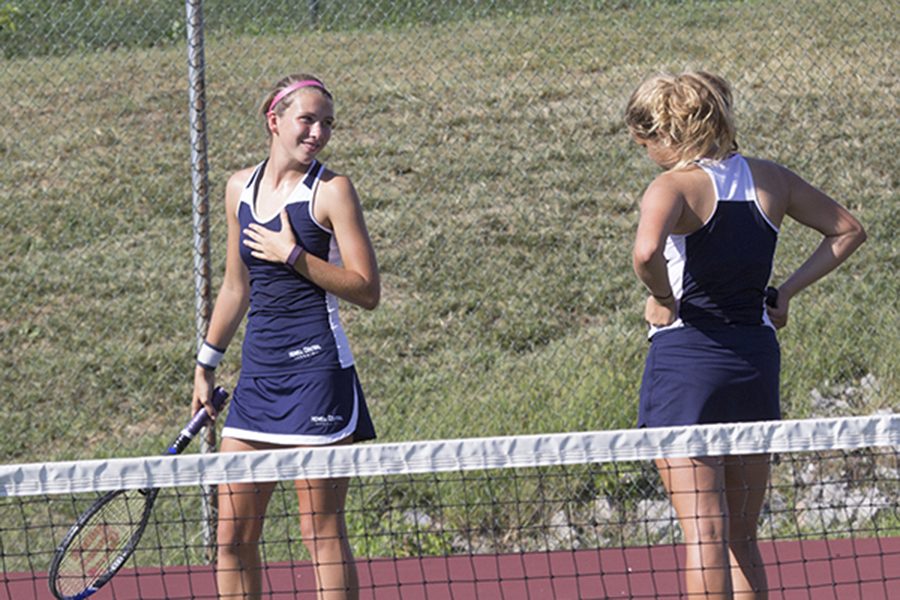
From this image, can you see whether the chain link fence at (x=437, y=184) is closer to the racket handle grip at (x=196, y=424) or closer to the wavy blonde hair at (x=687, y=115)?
the racket handle grip at (x=196, y=424)

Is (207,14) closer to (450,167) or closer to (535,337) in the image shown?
(450,167)

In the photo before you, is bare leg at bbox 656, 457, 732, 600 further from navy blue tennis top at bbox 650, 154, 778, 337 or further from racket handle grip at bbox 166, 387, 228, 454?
racket handle grip at bbox 166, 387, 228, 454

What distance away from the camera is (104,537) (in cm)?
445

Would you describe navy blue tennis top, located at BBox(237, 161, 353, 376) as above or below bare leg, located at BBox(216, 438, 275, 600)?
above

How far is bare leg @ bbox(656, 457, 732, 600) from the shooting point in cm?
338

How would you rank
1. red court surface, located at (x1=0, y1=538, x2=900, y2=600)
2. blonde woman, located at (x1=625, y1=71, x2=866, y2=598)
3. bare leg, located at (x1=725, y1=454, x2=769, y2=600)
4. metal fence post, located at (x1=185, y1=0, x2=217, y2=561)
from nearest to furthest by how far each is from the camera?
1. blonde woman, located at (x1=625, y1=71, x2=866, y2=598)
2. bare leg, located at (x1=725, y1=454, x2=769, y2=600)
3. red court surface, located at (x1=0, y1=538, x2=900, y2=600)
4. metal fence post, located at (x1=185, y1=0, x2=217, y2=561)

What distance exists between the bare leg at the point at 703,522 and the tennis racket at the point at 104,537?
1.51 meters

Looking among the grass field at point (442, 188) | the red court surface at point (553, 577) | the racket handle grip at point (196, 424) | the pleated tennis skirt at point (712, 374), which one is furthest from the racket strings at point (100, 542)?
the grass field at point (442, 188)

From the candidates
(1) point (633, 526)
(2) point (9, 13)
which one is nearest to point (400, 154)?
(2) point (9, 13)

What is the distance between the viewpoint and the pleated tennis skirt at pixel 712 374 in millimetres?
3438

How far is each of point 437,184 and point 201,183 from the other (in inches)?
142

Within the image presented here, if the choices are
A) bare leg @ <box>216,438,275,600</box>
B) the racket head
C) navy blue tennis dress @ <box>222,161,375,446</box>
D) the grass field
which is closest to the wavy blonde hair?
navy blue tennis dress @ <box>222,161,375,446</box>

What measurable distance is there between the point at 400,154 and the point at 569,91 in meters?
1.26

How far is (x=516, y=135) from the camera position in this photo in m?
9.34
